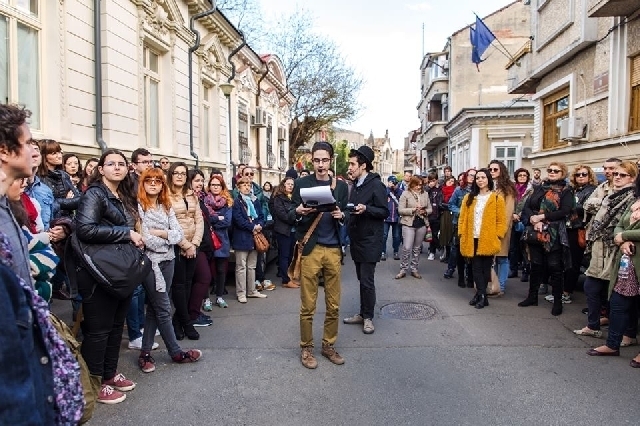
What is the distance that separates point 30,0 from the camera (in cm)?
738

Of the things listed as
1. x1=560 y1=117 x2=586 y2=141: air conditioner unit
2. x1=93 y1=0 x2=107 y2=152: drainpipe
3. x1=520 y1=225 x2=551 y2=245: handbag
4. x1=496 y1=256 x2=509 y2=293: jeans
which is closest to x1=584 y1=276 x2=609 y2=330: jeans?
x1=520 y1=225 x2=551 y2=245: handbag

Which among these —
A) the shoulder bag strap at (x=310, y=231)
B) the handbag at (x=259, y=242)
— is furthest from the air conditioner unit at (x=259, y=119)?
the shoulder bag strap at (x=310, y=231)

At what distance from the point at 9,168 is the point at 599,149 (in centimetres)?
1087

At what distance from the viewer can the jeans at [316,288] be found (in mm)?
4633

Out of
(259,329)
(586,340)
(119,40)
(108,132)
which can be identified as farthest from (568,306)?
(119,40)

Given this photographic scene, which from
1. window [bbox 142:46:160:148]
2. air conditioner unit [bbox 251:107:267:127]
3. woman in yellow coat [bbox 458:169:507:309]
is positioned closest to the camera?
woman in yellow coat [bbox 458:169:507:309]

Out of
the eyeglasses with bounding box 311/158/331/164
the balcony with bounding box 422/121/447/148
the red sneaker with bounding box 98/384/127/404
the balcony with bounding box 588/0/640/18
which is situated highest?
the balcony with bounding box 422/121/447/148

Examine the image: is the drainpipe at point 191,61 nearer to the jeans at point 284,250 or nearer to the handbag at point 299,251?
the jeans at point 284,250

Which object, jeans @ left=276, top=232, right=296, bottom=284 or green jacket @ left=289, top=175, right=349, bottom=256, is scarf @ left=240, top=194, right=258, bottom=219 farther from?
green jacket @ left=289, top=175, right=349, bottom=256

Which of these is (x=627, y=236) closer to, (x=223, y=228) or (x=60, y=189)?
(x=223, y=228)

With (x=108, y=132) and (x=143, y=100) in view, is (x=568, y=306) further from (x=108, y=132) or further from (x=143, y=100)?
(x=143, y=100)

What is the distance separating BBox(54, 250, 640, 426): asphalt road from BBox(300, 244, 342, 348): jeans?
0.97 feet

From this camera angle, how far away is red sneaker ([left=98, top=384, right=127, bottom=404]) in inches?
150

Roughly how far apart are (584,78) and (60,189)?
35.6ft
